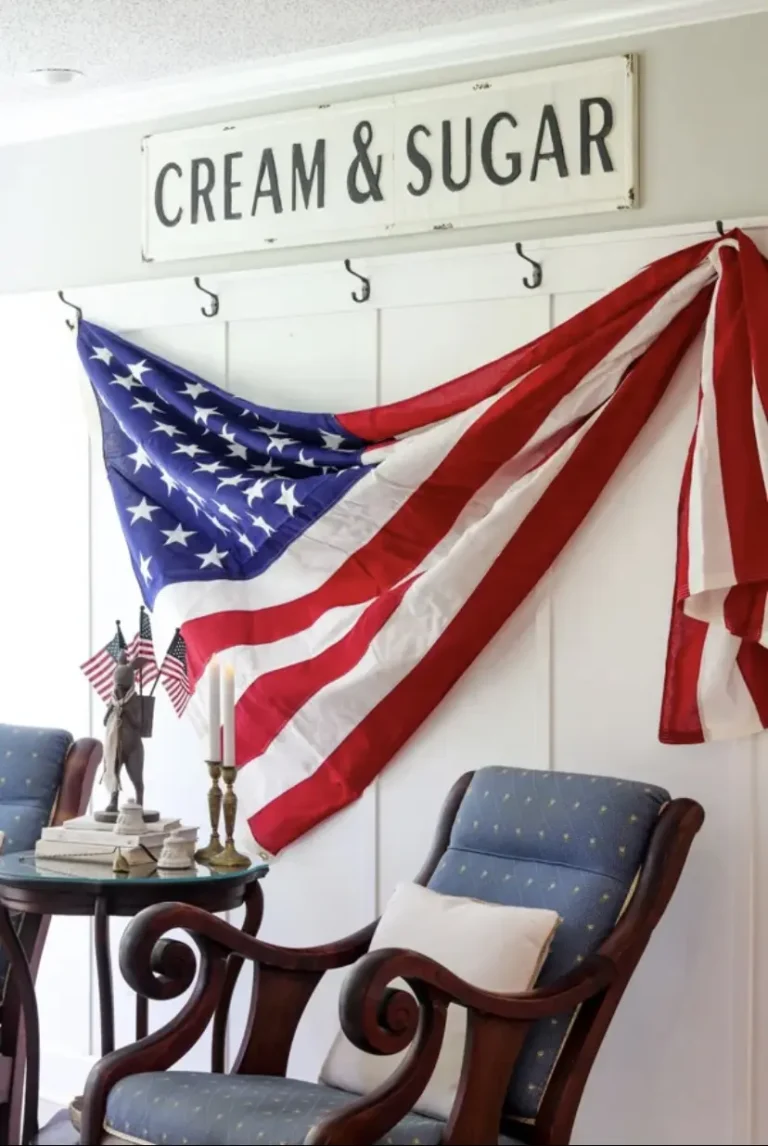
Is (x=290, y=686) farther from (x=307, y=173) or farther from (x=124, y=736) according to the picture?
(x=307, y=173)

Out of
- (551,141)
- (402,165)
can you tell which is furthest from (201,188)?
(551,141)

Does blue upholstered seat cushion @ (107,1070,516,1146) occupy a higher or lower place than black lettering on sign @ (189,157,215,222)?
lower

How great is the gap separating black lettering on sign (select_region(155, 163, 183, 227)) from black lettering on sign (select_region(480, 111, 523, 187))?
2.51ft

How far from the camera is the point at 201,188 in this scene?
11.2ft

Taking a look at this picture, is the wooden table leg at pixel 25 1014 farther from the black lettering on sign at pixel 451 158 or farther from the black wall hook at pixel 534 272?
the black lettering on sign at pixel 451 158

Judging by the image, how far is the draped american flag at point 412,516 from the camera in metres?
2.75

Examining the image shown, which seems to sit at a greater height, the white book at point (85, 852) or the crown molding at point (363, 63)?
the crown molding at point (363, 63)

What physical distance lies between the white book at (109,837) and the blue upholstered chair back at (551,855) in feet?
1.76

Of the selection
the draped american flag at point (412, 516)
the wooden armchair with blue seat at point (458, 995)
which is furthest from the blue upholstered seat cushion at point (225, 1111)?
the draped american flag at point (412, 516)

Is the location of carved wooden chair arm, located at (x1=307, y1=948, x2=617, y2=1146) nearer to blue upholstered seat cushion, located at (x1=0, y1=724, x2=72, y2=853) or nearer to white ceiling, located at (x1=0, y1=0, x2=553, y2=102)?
blue upholstered seat cushion, located at (x1=0, y1=724, x2=72, y2=853)

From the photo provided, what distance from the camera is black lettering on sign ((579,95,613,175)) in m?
2.95

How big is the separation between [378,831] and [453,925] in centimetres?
72

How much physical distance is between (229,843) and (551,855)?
24.6 inches

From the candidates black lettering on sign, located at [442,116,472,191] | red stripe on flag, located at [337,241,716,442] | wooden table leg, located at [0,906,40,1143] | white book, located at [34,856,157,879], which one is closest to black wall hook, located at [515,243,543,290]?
red stripe on flag, located at [337,241,716,442]
